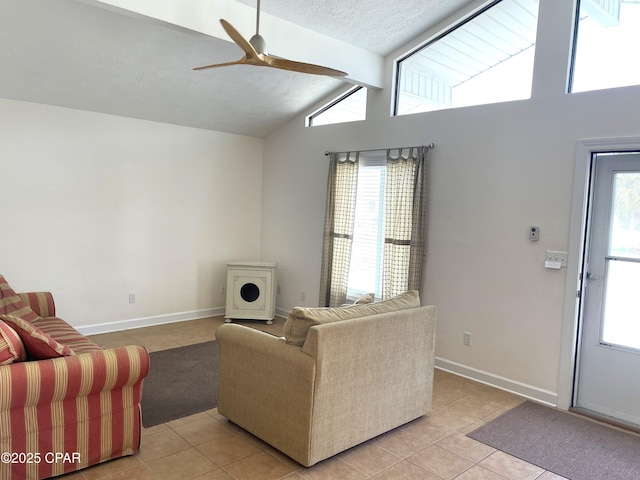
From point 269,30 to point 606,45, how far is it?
254 cm

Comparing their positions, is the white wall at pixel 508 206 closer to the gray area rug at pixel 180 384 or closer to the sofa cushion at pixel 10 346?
the gray area rug at pixel 180 384

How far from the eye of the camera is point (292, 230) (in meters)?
5.89

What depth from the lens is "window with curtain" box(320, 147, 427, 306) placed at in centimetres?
441

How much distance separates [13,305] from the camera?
3.65 meters

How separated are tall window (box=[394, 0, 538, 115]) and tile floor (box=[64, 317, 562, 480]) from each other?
8.71 ft

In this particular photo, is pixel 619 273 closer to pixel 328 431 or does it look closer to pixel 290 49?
pixel 328 431

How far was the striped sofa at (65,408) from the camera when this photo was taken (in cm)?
225

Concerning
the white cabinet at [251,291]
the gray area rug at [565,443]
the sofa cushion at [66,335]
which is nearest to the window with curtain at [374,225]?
the white cabinet at [251,291]

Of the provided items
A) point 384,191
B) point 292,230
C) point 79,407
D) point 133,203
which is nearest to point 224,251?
point 292,230

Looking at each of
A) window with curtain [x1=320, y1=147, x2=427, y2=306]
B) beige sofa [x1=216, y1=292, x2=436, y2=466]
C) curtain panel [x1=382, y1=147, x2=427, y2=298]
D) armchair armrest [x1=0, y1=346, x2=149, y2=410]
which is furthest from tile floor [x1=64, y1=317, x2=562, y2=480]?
window with curtain [x1=320, y1=147, x2=427, y2=306]

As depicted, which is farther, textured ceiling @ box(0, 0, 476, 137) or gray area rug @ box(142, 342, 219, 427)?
textured ceiling @ box(0, 0, 476, 137)

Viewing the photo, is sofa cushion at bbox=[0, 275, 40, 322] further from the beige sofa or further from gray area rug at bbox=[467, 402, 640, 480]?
gray area rug at bbox=[467, 402, 640, 480]

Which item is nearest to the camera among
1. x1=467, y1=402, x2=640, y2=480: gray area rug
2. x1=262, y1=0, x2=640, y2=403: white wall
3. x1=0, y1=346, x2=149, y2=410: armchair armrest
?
x1=0, y1=346, x2=149, y2=410: armchair armrest

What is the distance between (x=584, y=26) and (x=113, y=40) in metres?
3.61
